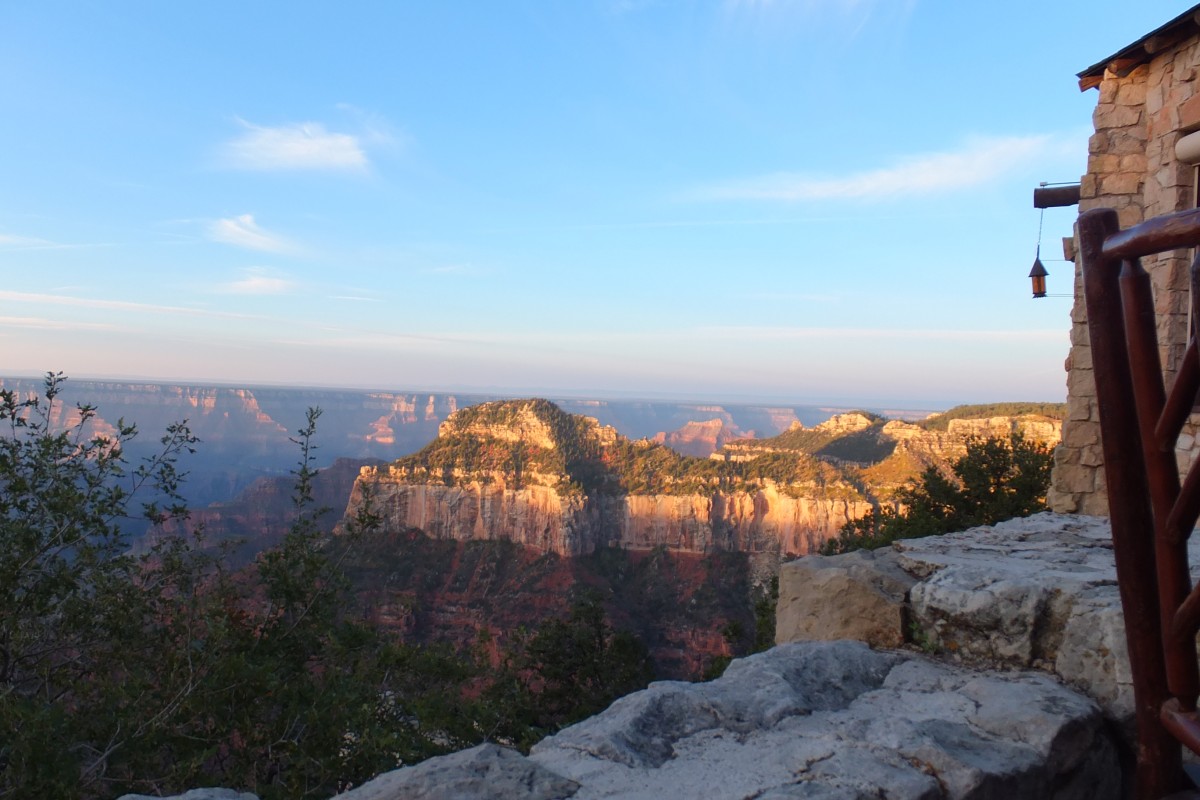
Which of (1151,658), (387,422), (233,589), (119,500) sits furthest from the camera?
(387,422)

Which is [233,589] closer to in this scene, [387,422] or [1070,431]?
[1070,431]

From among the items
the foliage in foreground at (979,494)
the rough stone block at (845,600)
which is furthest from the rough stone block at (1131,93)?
the foliage in foreground at (979,494)

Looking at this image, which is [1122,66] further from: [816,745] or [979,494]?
[979,494]

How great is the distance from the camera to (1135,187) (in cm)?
586

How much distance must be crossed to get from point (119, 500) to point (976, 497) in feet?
45.5

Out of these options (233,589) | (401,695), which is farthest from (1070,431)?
(233,589)

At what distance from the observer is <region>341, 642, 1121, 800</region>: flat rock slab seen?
1989mm

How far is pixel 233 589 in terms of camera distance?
5.29 meters

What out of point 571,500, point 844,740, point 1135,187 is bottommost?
point 571,500

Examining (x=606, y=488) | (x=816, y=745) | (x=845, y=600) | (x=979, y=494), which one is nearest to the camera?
(x=816, y=745)

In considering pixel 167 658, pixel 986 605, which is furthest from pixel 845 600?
pixel 167 658

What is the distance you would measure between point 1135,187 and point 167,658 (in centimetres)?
739

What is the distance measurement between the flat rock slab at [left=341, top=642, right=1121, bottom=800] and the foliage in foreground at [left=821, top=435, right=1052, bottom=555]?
11.1 m

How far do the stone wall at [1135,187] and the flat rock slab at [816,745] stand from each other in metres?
3.67
